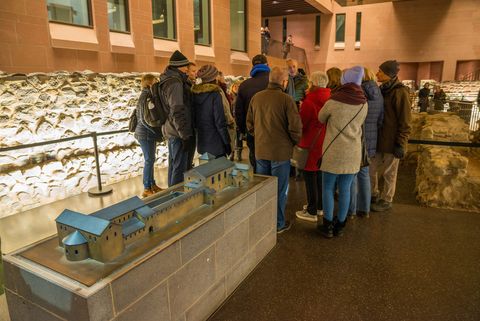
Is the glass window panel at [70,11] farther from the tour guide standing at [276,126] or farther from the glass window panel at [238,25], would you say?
the glass window panel at [238,25]

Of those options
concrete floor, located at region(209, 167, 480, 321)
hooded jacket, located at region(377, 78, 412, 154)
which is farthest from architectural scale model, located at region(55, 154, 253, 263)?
hooded jacket, located at region(377, 78, 412, 154)

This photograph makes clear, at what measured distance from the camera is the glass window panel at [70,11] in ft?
17.7

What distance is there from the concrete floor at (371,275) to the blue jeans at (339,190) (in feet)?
1.08

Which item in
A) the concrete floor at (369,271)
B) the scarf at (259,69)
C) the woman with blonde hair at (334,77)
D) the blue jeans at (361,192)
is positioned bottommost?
the concrete floor at (369,271)

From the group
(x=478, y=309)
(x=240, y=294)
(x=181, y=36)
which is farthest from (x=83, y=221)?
(x=181, y=36)

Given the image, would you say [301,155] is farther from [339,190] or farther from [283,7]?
[283,7]

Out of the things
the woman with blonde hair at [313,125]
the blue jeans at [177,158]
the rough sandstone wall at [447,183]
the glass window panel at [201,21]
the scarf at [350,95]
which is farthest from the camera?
the glass window panel at [201,21]

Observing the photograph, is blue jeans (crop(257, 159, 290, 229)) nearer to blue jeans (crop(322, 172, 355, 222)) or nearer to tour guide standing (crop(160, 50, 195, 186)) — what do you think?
blue jeans (crop(322, 172, 355, 222))

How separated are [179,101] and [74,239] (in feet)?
7.28

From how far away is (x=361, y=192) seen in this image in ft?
13.2

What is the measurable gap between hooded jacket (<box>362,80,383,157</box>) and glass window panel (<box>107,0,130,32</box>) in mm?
5079

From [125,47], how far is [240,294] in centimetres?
547

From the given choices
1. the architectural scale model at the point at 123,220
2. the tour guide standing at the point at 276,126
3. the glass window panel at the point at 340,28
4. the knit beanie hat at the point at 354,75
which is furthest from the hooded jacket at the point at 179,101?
the glass window panel at the point at 340,28

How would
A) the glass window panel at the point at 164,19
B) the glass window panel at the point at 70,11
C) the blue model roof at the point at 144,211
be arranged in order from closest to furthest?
the blue model roof at the point at 144,211
the glass window panel at the point at 70,11
the glass window panel at the point at 164,19
